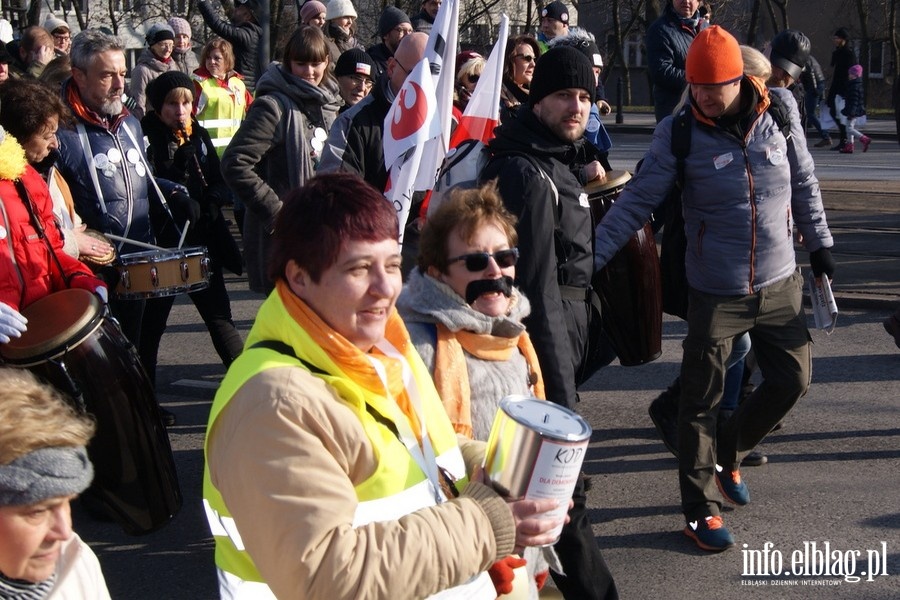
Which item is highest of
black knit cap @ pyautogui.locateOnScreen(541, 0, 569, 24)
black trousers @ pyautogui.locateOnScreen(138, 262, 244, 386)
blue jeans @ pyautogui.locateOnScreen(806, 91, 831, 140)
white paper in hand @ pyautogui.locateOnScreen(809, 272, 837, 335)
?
black knit cap @ pyautogui.locateOnScreen(541, 0, 569, 24)

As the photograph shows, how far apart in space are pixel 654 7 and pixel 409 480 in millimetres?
24808

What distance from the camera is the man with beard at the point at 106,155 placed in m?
5.80

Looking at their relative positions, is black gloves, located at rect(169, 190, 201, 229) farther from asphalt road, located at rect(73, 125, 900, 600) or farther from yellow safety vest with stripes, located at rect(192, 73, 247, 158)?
yellow safety vest with stripes, located at rect(192, 73, 247, 158)

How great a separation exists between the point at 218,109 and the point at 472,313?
7.66 metres

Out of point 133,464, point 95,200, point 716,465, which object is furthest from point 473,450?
point 95,200

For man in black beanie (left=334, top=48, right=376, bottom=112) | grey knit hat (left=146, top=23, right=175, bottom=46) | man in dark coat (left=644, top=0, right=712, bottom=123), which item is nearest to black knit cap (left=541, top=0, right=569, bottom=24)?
man in dark coat (left=644, top=0, right=712, bottom=123)

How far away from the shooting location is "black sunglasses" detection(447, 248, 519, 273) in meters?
3.38

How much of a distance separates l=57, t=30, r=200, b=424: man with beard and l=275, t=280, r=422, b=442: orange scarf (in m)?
3.66

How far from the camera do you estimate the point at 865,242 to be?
1070 centimetres

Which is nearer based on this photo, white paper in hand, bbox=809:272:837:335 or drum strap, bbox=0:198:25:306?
drum strap, bbox=0:198:25:306

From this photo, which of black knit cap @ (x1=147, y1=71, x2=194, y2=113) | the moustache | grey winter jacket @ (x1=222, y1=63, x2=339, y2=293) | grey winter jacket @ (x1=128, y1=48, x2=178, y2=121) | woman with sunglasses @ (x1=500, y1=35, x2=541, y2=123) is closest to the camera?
the moustache

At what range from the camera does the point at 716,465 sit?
5.23 meters

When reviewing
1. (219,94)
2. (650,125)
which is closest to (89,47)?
(219,94)

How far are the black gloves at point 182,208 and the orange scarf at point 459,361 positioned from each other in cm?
339
